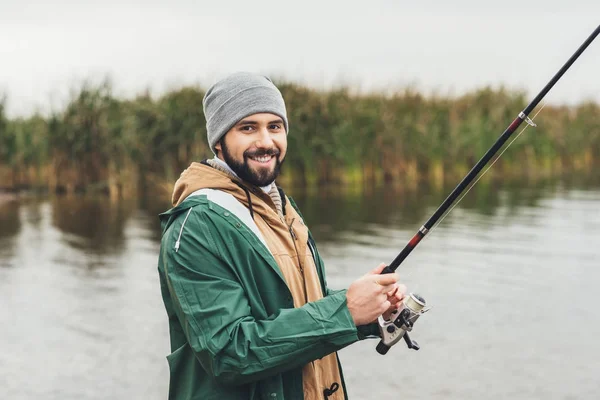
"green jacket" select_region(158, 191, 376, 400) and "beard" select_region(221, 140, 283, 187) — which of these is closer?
"green jacket" select_region(158, 191, 376, 400)

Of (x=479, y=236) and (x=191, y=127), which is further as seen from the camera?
(x=191, y=127)

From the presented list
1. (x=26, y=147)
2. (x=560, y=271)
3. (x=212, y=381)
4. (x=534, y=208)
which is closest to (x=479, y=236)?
(x=560, y=271)

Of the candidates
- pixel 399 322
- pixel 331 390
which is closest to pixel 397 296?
pixel 399 322

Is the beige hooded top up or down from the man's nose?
down

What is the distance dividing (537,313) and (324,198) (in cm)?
1308

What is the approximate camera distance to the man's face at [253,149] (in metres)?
2.20

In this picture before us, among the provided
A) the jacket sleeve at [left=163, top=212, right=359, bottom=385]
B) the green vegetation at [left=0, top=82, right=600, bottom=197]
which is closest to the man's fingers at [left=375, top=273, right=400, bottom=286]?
the jacket sleeve at [left=163, top=212, right=359, bottom=385]

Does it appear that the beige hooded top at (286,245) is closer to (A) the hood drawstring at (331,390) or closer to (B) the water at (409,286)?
(A) the hood drawstring at (331,390)

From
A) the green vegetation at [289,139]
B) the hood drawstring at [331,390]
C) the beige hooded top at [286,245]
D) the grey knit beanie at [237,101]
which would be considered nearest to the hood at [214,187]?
the beige hooded top at [286,245]

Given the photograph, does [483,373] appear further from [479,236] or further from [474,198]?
[474,198]

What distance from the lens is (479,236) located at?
549 inches

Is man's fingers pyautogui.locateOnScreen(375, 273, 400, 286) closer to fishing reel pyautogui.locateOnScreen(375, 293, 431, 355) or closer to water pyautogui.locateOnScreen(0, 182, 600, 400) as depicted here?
fishing reel pyautogui.locateOnScreen(375, 293, 431, 355)

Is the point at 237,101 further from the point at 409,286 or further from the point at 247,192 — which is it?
the point at 409,286

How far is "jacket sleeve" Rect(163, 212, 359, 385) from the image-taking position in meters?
1.94
